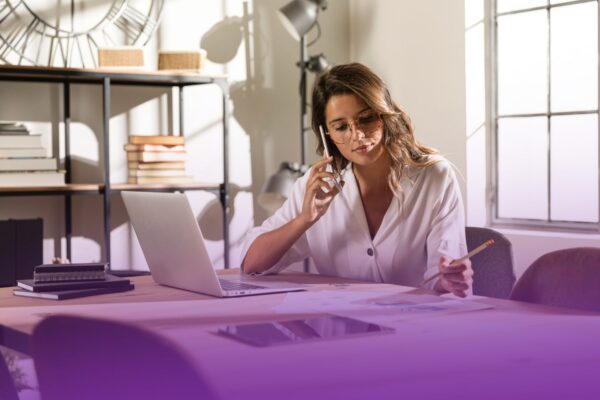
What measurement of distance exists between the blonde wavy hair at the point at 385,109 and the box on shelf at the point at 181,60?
5.39 ft

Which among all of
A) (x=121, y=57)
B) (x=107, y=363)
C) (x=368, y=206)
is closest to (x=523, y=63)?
(x=121, y=57)

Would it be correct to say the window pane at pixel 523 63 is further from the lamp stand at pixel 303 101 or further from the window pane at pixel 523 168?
the lamp stand at pixel 303 101

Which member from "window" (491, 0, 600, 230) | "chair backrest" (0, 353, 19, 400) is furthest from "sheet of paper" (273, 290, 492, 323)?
"window" (491, 0, 600, 230)

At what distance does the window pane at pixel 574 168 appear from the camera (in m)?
4.00

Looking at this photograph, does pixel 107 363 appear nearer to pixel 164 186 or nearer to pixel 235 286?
pixel 235 286

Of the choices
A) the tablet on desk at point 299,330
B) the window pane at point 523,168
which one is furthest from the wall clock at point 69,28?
the tablet on desk at point 299,330

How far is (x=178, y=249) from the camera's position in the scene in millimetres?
1851

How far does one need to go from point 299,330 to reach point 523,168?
10.5 feet

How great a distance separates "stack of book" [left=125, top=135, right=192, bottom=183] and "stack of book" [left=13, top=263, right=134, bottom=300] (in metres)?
2.03

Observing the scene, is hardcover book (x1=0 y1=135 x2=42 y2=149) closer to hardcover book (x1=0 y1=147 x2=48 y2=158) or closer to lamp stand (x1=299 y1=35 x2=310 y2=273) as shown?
hardcover book (x1=0 y1=147 x2=48 y2=158)

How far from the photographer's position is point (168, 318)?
1502mm

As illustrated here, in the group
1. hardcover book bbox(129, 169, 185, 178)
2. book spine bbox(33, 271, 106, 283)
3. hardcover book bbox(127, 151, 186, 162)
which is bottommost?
book spine bbox(33, 271, 106, 283)

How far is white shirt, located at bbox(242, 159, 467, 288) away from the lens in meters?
2.37

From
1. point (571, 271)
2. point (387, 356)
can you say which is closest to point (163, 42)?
point (571, 271)
